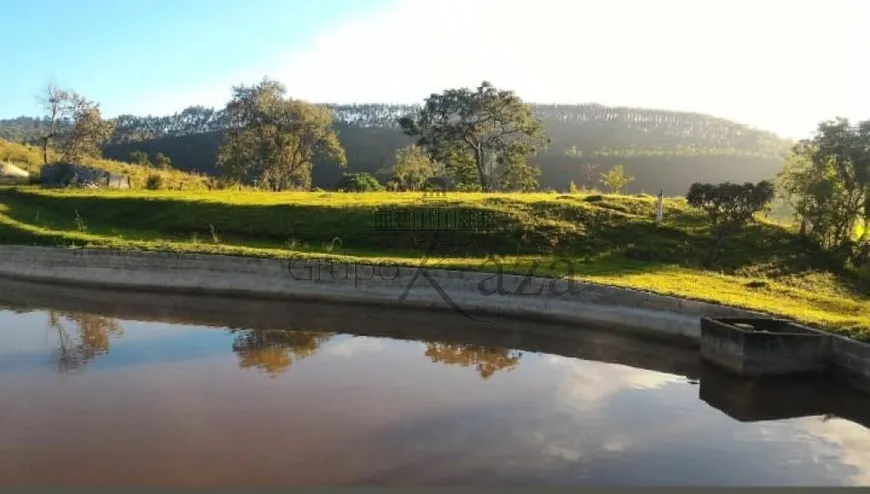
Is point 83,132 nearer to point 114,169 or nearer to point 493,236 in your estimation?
point 114,169

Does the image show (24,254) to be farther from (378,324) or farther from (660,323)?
(660,323)

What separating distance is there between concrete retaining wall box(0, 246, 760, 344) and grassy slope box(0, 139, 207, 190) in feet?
63.8

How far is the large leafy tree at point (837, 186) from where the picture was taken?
94.3 feet

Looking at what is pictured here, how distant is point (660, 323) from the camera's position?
18.7 meters

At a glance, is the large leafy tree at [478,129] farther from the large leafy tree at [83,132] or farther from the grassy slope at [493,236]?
the large leafy tree at [83,132]

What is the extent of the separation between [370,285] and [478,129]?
33.9 metres

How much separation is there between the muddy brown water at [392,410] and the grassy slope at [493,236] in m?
5.54

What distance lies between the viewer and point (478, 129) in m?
54.5

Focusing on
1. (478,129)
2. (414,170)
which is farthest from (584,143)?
(478,129)

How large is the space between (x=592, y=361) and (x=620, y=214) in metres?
18.4

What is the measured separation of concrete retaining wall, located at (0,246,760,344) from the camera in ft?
62.8

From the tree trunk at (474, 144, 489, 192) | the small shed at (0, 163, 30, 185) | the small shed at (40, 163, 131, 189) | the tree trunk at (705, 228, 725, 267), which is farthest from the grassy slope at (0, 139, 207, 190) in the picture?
the tree trunk at (705, 228, 725, 267)

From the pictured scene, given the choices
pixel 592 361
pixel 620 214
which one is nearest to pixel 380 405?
pixel 592 361

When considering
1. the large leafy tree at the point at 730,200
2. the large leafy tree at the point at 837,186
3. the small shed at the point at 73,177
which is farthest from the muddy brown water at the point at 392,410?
the small shed at the point at 73,177
